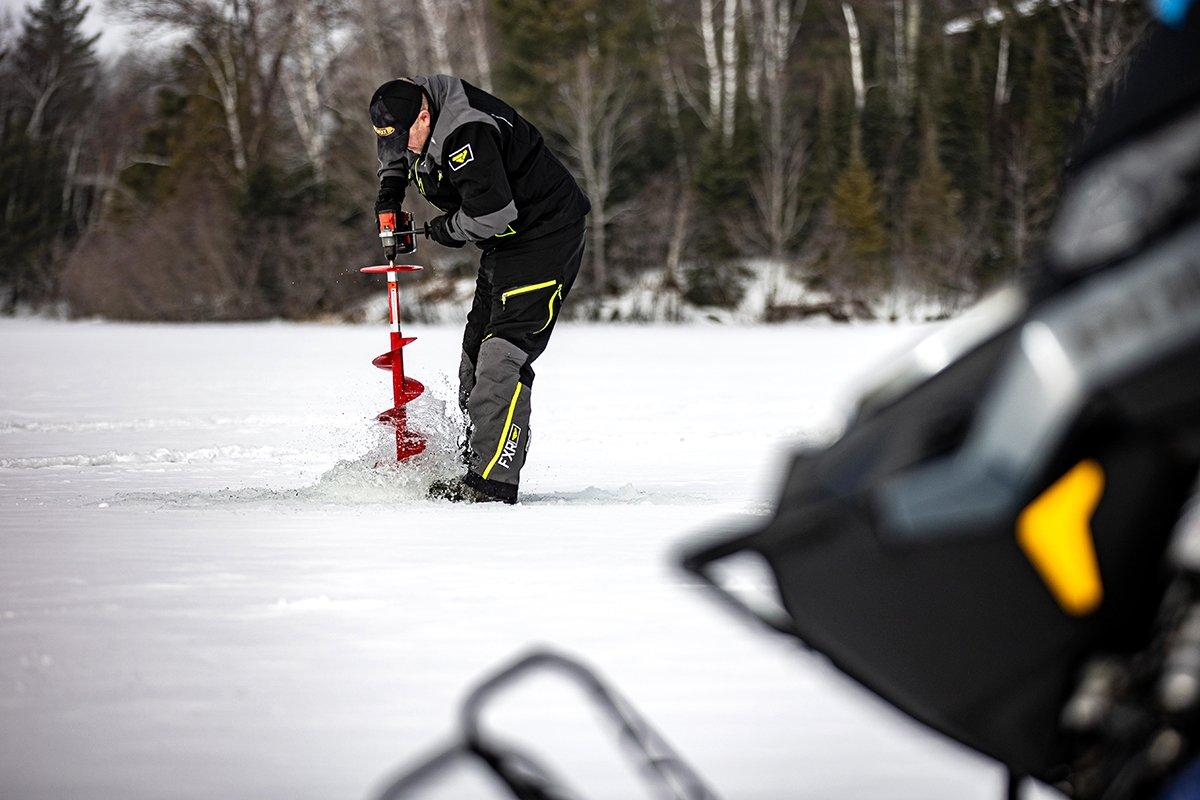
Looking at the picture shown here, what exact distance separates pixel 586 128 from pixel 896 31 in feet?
43.2

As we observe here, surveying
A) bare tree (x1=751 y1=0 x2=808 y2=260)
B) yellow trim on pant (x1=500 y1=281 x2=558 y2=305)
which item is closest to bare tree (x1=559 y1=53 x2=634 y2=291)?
bare tree (x1=751 y1=0 x2=808 y2=260)

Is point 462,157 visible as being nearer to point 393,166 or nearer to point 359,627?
point 393,166

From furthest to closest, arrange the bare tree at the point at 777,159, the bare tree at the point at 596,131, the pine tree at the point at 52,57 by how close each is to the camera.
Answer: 1. the pine tree at the point at 52,57
2. the bare tree at the point at 777,159
3. the bare tree at the point at 596,131

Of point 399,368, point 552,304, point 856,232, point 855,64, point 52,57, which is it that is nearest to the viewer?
point 552,304

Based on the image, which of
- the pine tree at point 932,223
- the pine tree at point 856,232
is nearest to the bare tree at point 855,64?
the pine tree at point 932,223

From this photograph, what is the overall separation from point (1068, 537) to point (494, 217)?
382 cm

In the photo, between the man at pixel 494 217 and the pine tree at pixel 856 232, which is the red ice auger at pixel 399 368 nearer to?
the man at pixel 494 217

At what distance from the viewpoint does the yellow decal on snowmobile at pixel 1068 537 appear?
947 mm

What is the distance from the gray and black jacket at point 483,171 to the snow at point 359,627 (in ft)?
3.05

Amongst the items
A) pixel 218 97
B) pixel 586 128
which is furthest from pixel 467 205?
pixel 218 97

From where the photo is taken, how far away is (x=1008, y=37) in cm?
3547

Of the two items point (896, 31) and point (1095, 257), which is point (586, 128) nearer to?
point (896, 31)

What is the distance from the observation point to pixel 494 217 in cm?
459

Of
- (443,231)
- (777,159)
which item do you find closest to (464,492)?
(443,231)
